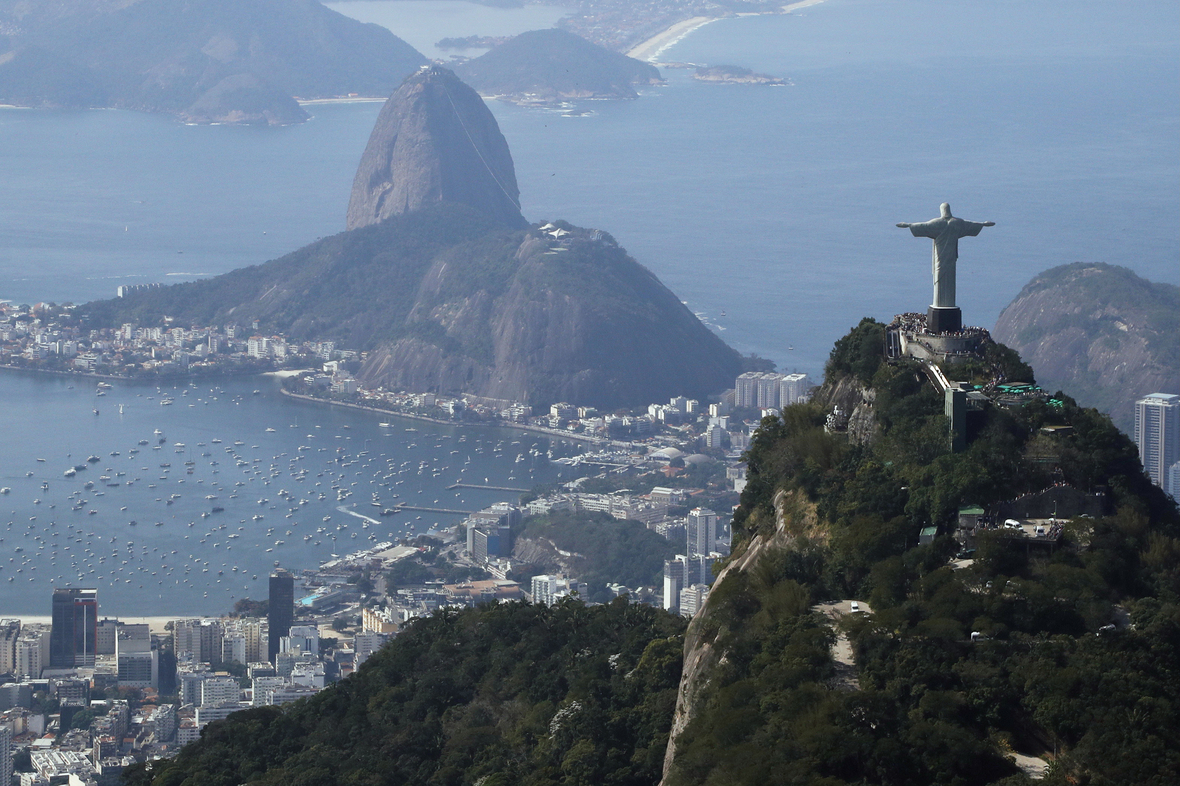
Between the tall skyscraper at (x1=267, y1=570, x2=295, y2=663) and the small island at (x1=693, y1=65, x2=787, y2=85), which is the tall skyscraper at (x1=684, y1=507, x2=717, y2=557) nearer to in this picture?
the tall skyscraper at (x1=267, y1=570, x2=295, y2=663)

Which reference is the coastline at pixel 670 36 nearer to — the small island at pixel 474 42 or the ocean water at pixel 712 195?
the ocean water at pixel 712 195

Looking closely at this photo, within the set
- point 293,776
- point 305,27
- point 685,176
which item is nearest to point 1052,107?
point 685,176

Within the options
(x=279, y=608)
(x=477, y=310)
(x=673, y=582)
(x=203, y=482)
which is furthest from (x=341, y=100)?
(x=279, y=608)

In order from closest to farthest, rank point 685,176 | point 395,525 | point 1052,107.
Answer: point 395,525 < point 685,176 < point 1052,107

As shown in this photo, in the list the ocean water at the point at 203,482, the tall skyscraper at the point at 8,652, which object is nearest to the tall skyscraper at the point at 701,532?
the ocean water at the point at 203,482

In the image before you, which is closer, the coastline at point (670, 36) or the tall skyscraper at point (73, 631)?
the tall skyscraper at point (73, 631)

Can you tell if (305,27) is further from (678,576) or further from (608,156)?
(678,576)
